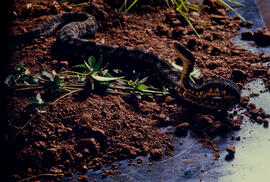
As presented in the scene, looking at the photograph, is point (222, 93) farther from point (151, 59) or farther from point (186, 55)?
point (151, 59)

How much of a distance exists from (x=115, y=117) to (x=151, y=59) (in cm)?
80

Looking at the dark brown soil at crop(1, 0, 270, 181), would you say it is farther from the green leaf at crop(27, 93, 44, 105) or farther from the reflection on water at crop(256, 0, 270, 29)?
the reflection on water at crop(256, 0, 270, 29)

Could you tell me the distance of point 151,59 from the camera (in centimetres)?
245

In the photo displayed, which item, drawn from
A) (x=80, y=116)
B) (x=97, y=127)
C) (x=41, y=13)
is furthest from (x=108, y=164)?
(x=41, y=13)

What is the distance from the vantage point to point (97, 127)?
185 cm

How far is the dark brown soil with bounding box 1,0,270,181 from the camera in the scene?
67.4 inches

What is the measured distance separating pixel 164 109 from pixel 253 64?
104cm

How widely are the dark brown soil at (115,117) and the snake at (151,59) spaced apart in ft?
0.31

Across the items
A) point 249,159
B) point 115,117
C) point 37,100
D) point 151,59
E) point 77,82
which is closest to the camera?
point 249,159

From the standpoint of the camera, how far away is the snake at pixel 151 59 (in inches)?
79.7

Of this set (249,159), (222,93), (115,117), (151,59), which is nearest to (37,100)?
(115,117)

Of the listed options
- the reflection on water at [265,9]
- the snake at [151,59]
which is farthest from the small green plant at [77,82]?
the reflection on water at [265,9]

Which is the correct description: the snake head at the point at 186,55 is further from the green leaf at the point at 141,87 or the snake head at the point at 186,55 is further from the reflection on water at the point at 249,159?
the reflection on water at the point at 249,159

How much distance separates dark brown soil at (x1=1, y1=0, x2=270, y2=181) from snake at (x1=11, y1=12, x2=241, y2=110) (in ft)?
0.31
